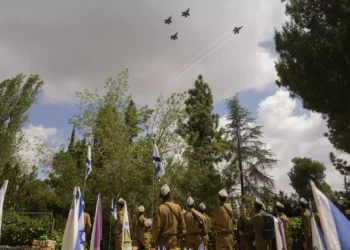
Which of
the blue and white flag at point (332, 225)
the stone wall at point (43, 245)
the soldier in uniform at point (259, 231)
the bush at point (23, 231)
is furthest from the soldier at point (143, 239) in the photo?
the blue and white flag at point (332, 225)

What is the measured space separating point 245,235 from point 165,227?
3123 millimetres

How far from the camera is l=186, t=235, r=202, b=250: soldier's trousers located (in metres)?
8.43

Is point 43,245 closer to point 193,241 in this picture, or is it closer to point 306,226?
point 193,241

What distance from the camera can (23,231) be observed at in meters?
11.8

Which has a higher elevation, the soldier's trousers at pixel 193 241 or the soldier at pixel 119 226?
the soldier at pixel 119 226

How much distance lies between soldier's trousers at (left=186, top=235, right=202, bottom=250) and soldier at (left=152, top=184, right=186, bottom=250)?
6.49ft

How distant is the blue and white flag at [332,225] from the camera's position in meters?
2.49

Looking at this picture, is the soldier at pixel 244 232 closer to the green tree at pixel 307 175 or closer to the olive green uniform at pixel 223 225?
the olive green uniform at pixel 223 225

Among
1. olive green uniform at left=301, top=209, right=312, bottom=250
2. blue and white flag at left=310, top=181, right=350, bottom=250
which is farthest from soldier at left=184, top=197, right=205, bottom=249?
blue and white flag at left=310, top=181, right=350, bottom=250

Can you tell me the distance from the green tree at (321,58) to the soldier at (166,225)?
10248mm

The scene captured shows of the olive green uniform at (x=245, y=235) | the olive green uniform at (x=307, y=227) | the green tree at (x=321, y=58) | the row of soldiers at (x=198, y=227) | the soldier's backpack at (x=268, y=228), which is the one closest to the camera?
the row of soldiers at (x=198, y=227)

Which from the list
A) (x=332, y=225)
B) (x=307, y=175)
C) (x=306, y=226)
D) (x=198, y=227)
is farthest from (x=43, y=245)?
(x=307, y=175)

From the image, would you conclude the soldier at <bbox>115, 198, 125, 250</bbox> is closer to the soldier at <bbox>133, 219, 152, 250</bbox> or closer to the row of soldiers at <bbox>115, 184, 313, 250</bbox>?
the row of soldiers at <bbox>115, 184, 313, 250</bbox>

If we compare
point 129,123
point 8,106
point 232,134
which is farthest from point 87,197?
point 232,134
